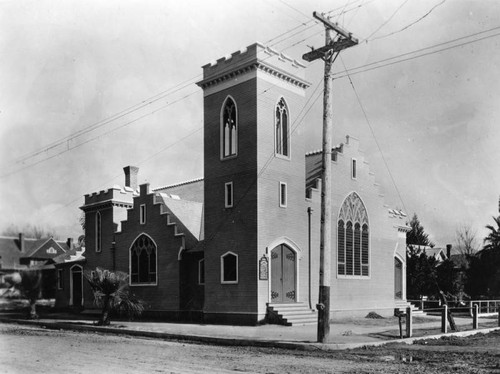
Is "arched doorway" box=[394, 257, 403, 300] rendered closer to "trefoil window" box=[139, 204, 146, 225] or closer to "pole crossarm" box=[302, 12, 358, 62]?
"trefoil window" box=[139, 204, 146, 225]

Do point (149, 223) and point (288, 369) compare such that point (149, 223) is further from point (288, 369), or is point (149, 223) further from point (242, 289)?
point (288, 369)

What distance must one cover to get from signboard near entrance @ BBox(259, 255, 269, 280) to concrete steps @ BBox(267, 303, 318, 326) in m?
1.21

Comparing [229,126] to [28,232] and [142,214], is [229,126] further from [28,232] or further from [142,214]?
[28,232]

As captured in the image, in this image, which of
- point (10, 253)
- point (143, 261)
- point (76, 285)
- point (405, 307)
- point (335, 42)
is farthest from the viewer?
point (76, 285)

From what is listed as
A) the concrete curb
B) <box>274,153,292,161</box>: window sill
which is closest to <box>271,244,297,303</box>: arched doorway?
<box>274,153,292,161</box>: window sill

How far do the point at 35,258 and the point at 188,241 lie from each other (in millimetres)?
21808

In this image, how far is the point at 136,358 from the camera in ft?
43.7

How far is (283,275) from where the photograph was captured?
26172mm

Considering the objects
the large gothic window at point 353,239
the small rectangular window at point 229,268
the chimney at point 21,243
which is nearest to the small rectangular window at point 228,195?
the small rectangular window at point 229,268

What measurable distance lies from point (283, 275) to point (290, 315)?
83.4 inches

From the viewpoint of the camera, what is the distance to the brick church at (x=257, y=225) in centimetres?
2516

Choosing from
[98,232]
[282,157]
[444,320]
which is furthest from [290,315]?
[98,232]

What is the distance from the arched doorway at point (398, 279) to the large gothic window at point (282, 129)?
1316 centimetres

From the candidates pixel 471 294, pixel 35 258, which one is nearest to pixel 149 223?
pixel 35 258
